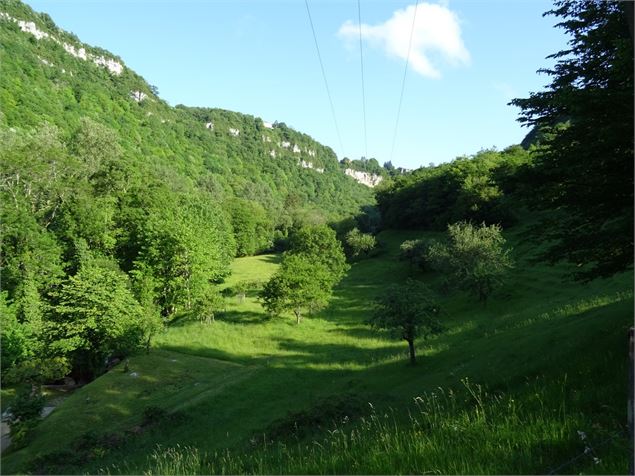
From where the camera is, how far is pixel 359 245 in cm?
9050

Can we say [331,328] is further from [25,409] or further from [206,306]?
[25,409]

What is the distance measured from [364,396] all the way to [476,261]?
1236 inches

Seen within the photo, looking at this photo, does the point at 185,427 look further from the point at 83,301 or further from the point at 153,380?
the point at 83,301

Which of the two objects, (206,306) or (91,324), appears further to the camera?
(206,306)

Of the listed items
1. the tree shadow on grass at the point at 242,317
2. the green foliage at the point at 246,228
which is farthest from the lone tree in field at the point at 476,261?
the green foliage at the point at 246,228

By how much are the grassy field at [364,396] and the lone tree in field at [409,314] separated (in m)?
1.94

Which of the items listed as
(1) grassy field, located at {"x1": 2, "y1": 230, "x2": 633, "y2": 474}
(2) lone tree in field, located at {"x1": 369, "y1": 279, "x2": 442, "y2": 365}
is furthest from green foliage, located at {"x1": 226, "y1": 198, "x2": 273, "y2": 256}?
(2) lone tree in field, located at {"x1": 369, "y1": 279, "x2": 442, "y2": 365}

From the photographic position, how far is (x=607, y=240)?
1214 centimetres

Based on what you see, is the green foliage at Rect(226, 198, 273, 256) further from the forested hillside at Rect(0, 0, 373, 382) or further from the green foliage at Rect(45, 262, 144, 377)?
the green foliage at Rect(45, 262, 144, 377)

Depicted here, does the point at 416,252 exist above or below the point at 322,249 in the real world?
below

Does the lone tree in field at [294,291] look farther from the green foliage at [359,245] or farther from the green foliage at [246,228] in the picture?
the green foliage at [246,228]

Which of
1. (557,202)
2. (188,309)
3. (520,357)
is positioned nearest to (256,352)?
(188,309)

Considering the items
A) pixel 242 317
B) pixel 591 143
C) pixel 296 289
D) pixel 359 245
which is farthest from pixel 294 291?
pixel 359 245

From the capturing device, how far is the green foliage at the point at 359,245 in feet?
297
